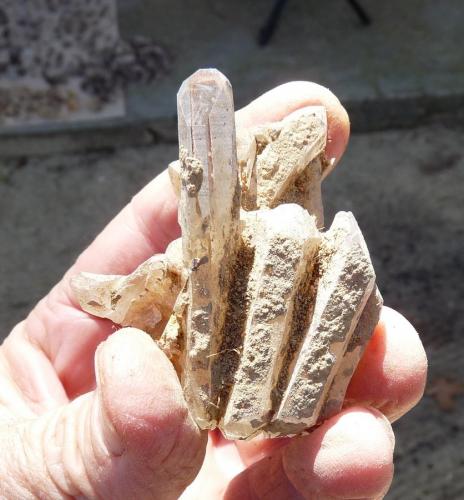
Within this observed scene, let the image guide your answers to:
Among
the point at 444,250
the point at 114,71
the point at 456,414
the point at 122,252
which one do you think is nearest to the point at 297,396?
the point at 122,252

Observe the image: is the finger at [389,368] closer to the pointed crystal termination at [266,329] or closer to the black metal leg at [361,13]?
the pointed crystal termination at [266,329]

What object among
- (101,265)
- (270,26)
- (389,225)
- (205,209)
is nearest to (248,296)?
(205,209)

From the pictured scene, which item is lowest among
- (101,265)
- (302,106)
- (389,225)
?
(389,225)

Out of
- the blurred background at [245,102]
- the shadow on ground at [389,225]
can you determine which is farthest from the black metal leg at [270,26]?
the shadow on ground at [389,225]

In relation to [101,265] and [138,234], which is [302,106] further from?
[101,265]

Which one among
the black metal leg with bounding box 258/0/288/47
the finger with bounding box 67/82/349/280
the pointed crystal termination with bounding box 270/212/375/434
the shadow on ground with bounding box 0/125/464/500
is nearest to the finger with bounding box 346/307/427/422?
the pointed crystal termination with bounding box 270/212/375/434

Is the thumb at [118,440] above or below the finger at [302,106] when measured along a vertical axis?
below

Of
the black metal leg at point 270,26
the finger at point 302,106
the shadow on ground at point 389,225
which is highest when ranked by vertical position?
the finger at point 302,106
